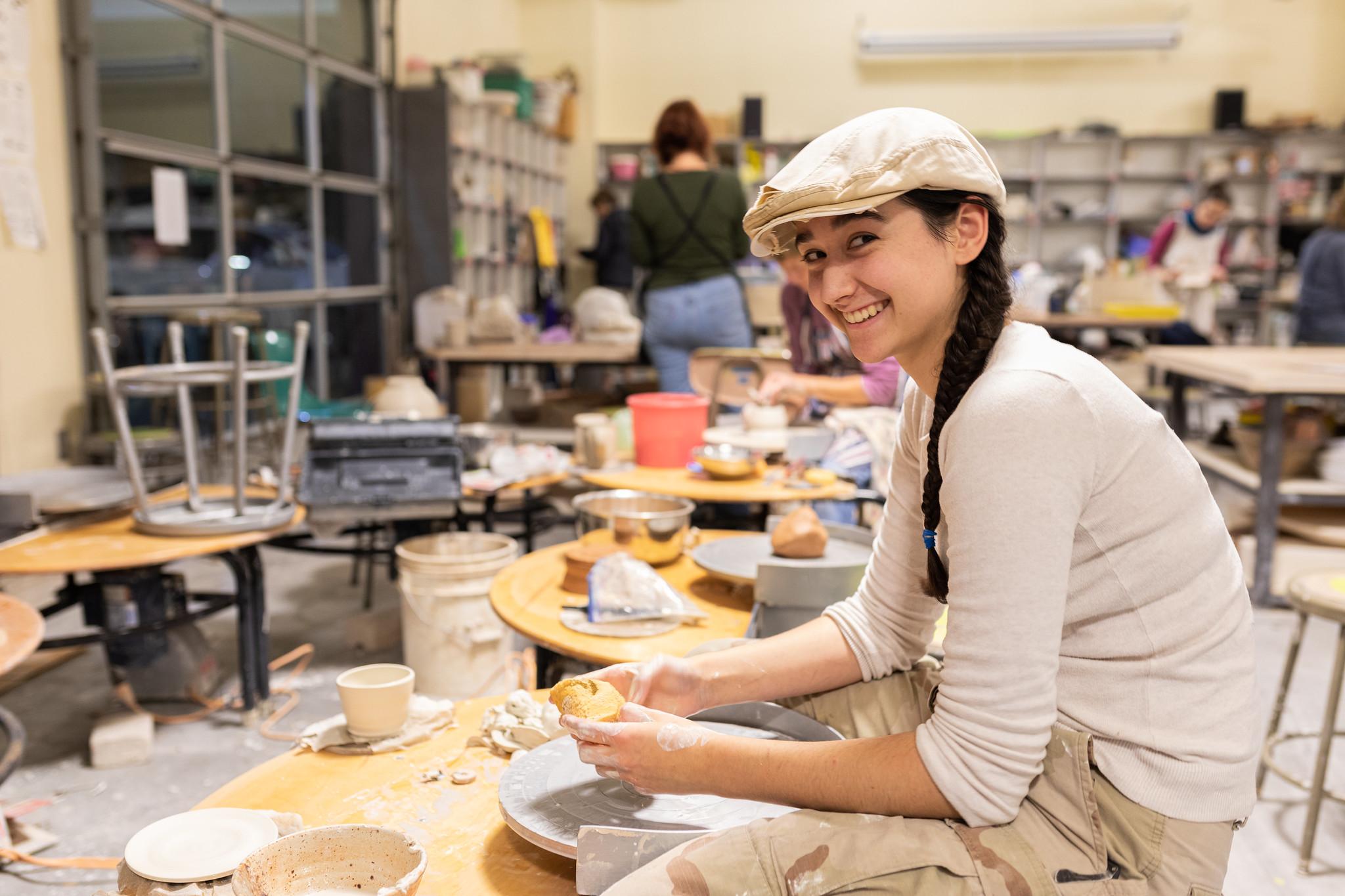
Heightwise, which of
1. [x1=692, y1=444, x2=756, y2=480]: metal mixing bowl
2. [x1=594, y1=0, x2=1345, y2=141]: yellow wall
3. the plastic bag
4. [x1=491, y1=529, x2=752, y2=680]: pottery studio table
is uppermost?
[x1=594, y1=0, x2=1345, y2=141]: yellow wall

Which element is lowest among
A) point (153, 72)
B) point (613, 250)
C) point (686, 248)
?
point (686, 248)

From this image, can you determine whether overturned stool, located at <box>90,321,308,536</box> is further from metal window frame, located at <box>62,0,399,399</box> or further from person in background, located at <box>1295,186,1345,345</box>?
person in background, located at <box>1295,186,1345,345</box>

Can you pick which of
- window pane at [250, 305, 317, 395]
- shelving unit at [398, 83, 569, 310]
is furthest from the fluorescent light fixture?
window pane at [250, 305, 317, 395]

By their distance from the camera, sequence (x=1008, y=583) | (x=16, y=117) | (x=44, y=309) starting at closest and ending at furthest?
(x=1008, y=583) < (x=16, y=117) < (x=44, y=309)

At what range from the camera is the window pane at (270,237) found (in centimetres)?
571

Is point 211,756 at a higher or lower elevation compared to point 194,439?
lower

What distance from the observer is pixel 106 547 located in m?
2.79

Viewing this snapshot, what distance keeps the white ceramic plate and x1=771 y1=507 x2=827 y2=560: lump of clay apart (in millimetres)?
1145

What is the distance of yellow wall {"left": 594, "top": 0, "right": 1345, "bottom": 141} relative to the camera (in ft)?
33.4

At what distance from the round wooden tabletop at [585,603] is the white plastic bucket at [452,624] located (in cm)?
56

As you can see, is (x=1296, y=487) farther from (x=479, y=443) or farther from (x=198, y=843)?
(x=198, y=843)

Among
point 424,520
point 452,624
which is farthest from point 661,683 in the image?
point 424,520

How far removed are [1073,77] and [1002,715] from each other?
1088cm

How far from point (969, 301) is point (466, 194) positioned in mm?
7044
